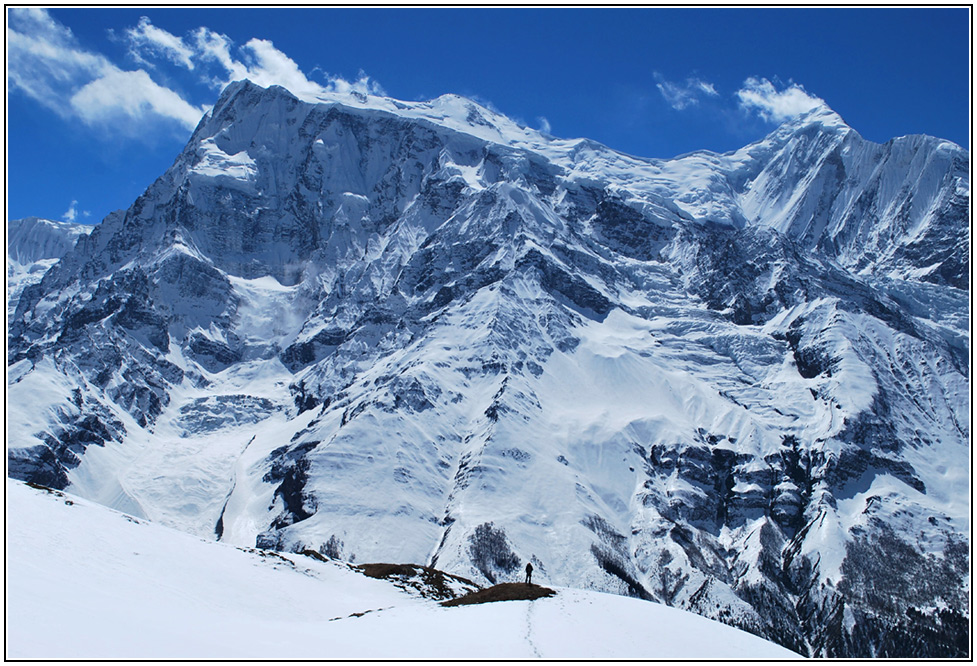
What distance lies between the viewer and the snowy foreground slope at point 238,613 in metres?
36.2

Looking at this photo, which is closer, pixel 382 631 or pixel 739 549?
pixel 382 631

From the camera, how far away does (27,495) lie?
→ 58219mm

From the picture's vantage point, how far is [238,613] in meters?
48.4

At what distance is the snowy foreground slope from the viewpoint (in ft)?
119

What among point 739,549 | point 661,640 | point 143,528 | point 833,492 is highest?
point 833,492

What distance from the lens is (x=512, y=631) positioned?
4481 centimetres

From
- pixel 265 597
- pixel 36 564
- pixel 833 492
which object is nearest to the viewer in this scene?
pixel 36 564

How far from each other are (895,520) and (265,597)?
574ft

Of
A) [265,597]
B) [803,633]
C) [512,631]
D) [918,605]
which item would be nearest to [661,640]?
[512,631]

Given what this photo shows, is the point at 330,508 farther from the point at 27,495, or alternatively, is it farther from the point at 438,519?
the point at 27,495

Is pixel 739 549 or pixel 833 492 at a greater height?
pixel 833 492

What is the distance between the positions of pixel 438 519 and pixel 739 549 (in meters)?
71.3

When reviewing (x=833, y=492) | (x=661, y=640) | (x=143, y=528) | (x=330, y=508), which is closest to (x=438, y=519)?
(x=330, y=508)

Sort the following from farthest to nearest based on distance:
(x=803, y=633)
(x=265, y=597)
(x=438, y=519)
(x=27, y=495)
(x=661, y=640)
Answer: (x=438, y=519) → (x=803, y=633) → (x=27, y=495) → (x=265, y=597) → (x=661, y=640)
